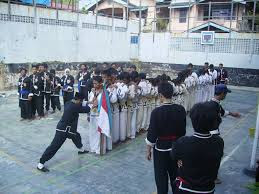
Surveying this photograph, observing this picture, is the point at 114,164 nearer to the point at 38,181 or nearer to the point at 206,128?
the point at 38,181

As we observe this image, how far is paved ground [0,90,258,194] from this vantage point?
4.79 metres

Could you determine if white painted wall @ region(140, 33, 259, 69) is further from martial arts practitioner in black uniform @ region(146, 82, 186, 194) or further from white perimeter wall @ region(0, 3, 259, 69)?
martial arts practitioner in black uniform @ region(146, 82, 186, 194)

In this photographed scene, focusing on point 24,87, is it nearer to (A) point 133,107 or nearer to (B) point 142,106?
(A) point 133,107

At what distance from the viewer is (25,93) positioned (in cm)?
860

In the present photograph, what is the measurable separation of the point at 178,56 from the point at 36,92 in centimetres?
1379

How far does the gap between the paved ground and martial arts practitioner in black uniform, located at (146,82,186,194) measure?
Result: 110 cm

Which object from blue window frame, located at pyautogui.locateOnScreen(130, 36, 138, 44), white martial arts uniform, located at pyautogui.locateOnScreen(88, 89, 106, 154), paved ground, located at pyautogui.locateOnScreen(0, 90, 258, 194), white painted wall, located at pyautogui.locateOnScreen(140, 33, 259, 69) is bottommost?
paved ground, located at pyautogui.locateOnScreen(0, 90, 258, 194)

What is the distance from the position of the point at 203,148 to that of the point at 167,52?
19.2m

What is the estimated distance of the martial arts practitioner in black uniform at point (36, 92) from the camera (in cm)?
880

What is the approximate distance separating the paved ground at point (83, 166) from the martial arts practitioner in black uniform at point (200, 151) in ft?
7.41

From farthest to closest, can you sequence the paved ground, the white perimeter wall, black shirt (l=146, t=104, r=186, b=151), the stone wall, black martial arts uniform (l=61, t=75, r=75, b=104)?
1. the white perimeter wall
2. the stone wall
3. black martial arts uniform (l=61, t=75, r=75, b=104)
4. the paved ground
5. black shirt (l=146, t=104, r=186, b=151)

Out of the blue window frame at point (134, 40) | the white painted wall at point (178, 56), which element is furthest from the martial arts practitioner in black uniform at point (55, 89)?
the blue window frame at point (134, 40)

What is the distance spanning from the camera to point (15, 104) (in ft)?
35.7

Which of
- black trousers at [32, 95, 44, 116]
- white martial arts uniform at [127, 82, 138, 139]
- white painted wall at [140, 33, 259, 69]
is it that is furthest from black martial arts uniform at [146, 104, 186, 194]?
white painted wall at [140, 33, 259, 69]
